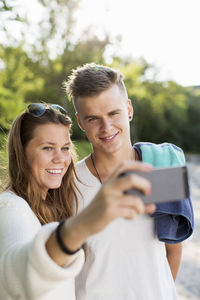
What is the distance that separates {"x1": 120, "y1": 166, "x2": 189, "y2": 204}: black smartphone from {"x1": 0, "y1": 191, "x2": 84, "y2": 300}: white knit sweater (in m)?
0.31

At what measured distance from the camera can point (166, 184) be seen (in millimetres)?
955

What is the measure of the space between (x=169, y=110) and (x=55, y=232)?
39533 mm

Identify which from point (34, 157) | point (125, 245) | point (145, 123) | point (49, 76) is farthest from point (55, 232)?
point (145, 123)

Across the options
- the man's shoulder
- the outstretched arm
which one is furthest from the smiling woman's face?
the outstretched arm

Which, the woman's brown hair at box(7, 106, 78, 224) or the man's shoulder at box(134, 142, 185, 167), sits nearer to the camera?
the woman's brown hair at box(7, 106, 78, 224)

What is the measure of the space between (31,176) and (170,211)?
78 centimetres

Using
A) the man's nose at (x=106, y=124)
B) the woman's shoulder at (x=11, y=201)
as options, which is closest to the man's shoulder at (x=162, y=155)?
the man's nose at (x=106, y=124)

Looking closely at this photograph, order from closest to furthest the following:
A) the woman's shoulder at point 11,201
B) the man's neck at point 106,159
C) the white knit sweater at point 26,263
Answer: the white knit sweater at point 26,263 < the woman's shoulder at point 11,201 < the man's neck at point 106,159

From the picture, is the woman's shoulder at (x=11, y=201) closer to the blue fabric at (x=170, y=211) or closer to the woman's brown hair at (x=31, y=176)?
the woman's brown hair at (x=31, y=176)

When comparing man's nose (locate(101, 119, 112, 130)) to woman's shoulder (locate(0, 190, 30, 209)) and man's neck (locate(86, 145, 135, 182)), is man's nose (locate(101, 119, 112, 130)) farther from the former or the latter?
woman's shoulder (locate(0, 190, 30, 209))

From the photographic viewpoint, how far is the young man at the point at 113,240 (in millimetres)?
1939

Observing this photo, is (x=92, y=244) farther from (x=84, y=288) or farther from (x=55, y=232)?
(x=55, y=232)

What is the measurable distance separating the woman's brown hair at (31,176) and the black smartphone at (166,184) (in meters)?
0.94

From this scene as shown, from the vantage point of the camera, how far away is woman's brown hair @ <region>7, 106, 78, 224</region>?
178 centimetres
